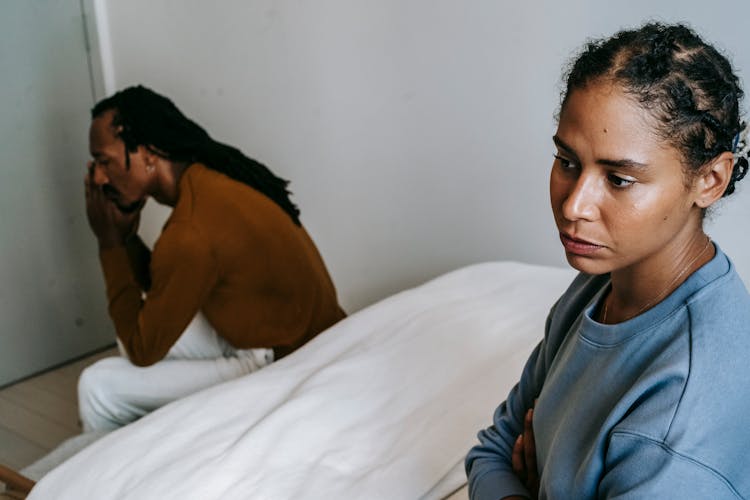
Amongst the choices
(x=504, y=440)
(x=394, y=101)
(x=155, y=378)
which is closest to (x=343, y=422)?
(x=504, y=440)

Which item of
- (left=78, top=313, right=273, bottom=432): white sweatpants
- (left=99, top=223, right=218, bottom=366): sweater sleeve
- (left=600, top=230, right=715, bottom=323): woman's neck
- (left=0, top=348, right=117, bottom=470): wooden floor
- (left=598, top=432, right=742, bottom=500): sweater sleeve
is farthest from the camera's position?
(left=0, top=348, right=117, bottom=470): wooden floor

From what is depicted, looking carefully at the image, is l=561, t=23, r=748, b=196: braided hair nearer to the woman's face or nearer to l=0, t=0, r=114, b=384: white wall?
the woman's face

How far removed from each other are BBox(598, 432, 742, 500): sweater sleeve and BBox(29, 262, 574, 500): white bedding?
17.4 inches

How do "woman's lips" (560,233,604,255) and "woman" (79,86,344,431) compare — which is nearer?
"woman's lips" (560,233,604,255)

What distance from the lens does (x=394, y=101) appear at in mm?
2201

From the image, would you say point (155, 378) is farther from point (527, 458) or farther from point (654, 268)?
point (654, 268)

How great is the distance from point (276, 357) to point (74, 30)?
1.42 m

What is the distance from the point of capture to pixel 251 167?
1877 mm

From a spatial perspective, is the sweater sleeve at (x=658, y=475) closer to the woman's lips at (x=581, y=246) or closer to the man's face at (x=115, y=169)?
the woman's lips at (x=581, y=246)

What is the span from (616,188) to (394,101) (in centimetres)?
153

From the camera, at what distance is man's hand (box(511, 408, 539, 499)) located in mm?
956

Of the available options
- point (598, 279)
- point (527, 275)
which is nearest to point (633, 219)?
point (598, 279)

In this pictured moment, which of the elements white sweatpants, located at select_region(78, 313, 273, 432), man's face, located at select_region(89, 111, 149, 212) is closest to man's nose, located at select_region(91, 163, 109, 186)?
man's face, located at select_region(89, 111, 149, 212)

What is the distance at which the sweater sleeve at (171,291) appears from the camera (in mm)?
1647
